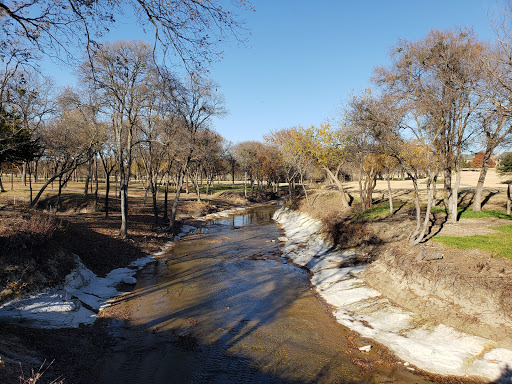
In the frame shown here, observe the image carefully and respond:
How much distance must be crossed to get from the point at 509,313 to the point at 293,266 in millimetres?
11631

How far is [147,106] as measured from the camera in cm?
2055

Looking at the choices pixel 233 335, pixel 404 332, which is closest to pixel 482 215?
pixel 404 332

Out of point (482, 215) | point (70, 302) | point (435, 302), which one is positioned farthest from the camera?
point (482, 215)

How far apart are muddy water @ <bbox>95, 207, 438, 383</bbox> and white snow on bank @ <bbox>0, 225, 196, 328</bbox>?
0.93 metres

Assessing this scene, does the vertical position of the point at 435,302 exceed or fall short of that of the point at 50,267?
it falls short

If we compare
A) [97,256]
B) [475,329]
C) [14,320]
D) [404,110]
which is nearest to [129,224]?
[97,256]

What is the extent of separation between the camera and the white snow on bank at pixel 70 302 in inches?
377

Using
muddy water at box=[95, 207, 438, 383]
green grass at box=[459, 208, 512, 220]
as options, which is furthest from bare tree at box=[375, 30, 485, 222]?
muddy water at box=[95, 207, 438, 383]

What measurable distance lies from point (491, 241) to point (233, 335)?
11273 millimetres

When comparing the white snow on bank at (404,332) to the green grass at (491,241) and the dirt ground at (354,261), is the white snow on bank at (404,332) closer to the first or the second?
the dirt ground at (354,261)

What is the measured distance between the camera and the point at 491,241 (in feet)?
42.1

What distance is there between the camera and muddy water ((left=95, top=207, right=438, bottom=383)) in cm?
832

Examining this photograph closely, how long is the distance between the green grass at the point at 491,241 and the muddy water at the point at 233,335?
21.2 feet

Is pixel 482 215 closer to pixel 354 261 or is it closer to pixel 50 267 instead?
pixel 354 261
